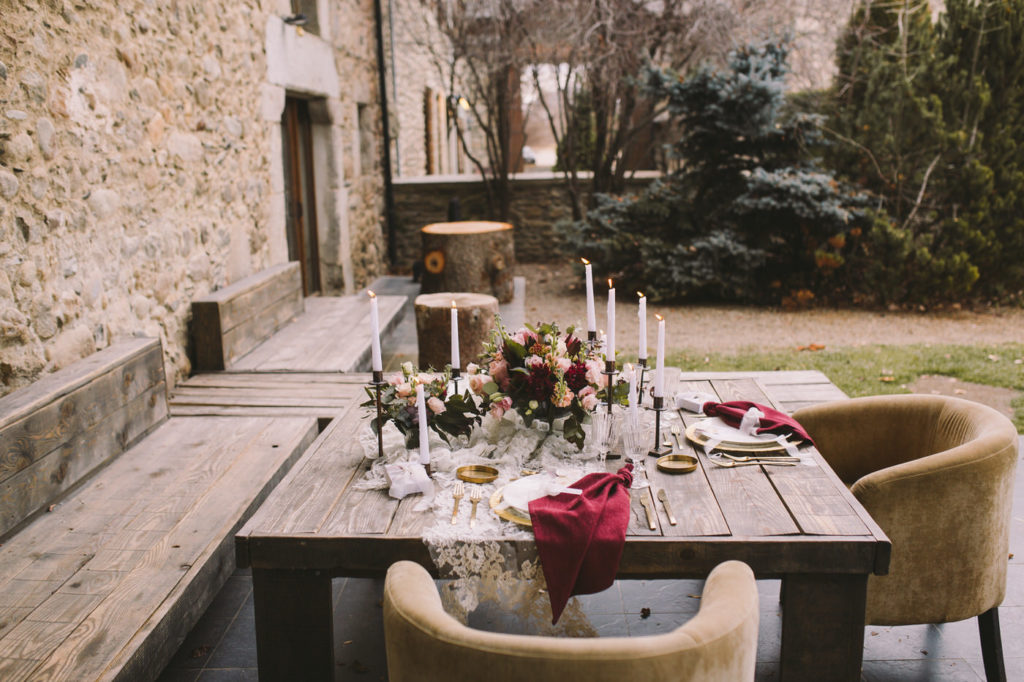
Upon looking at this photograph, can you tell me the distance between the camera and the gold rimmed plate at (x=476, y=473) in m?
2.37

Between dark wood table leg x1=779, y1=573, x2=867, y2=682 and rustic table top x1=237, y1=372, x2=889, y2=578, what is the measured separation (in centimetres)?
8

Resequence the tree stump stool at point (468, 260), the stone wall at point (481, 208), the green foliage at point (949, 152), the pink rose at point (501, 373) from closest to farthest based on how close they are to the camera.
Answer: the pink rose at point (501, 373) → the tree stump stool at point (468, 260) → the green foliage at point (949, 152) → the stone wall at point (481, 208)

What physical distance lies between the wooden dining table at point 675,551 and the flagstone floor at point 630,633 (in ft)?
1.58

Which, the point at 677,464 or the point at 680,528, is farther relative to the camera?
the point at 677,464

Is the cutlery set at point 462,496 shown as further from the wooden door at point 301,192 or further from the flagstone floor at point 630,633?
the wooden door at point 301,192

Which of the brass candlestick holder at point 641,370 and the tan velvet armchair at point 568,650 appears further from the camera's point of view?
the brass candlestick holder at point 641,370

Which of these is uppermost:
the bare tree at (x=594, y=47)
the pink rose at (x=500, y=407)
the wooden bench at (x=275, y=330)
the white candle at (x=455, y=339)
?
the bare tree at (x=594, y=47)

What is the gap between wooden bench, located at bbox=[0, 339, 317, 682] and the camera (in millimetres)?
2195

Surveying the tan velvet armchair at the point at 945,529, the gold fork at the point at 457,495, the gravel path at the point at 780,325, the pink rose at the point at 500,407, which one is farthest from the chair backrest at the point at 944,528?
the gravel path at the point at 780,325

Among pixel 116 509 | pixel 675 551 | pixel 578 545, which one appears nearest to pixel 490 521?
pixel 578 545

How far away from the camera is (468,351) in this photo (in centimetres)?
536

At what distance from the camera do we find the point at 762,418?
2.73 m

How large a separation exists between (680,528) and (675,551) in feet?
0.25

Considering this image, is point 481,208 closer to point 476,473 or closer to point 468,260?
point 468,260
